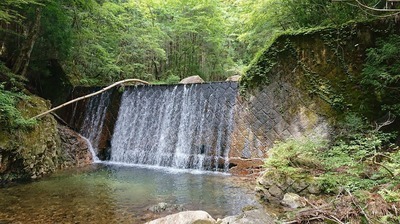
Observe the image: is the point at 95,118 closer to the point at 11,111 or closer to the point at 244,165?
the point at 11,111

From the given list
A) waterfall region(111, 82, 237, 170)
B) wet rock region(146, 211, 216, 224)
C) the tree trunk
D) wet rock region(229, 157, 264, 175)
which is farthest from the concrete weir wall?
the tree trunk

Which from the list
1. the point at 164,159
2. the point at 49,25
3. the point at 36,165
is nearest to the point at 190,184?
the point at 164,159

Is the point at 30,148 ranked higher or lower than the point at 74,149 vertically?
higher

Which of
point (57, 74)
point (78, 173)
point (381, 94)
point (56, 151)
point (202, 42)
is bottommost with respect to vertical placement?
point (78, 173)

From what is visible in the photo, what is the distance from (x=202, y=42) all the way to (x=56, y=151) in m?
12.1

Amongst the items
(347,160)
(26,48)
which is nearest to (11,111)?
(26,48)

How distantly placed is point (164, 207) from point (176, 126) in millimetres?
5097

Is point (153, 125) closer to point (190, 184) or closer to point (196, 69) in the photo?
point (190, 184)

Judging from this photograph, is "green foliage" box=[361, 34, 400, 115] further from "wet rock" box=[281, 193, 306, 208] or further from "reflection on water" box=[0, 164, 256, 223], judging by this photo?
"reflection on water" box=[0, 164, 256, 223]

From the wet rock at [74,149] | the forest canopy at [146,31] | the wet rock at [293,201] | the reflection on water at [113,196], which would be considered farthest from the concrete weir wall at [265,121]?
the wet rock at [74,149]

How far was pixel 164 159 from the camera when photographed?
984cm

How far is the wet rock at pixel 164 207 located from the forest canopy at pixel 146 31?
14.4 ft

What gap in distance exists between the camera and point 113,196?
20.0ft

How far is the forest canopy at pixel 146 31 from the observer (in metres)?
8.96
